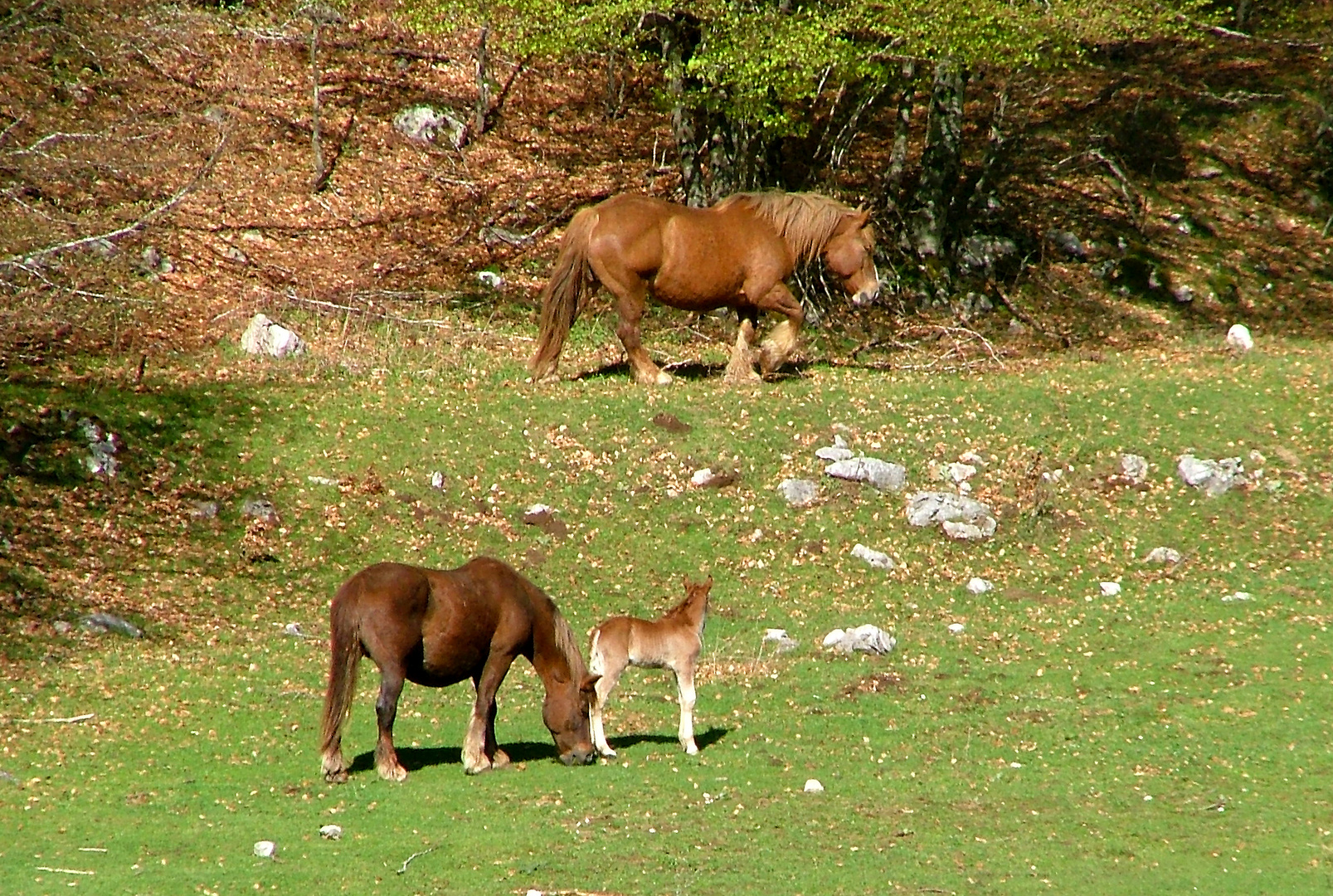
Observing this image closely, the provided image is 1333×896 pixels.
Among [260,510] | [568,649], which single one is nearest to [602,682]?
[568,649]

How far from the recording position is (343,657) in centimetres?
1041

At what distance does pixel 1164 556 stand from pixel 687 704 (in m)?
7.76

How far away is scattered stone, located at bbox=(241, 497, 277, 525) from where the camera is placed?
1653cm

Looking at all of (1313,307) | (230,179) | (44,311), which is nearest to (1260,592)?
(1313,307)

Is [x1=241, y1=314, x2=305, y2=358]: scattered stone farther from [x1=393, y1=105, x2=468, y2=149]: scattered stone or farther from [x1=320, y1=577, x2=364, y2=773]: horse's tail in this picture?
[x1=320, y1=577, x2=364, y2=773]: horse's tail

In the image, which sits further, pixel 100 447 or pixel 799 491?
pixel 799 491

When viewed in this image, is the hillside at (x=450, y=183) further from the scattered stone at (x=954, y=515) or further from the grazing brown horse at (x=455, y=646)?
the grazing brown horse at (x=455, y=646)

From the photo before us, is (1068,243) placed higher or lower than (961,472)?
lower

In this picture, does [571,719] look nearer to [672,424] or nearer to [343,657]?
[343,657]

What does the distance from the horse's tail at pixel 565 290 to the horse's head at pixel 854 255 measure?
357cm

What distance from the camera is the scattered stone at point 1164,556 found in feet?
55.7

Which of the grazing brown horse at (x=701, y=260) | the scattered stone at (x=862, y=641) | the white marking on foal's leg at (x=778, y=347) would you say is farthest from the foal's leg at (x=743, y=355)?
the scattered stone at (x=862, y=641)

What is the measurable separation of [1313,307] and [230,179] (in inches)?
790

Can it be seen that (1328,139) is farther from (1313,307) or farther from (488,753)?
(488,753)
